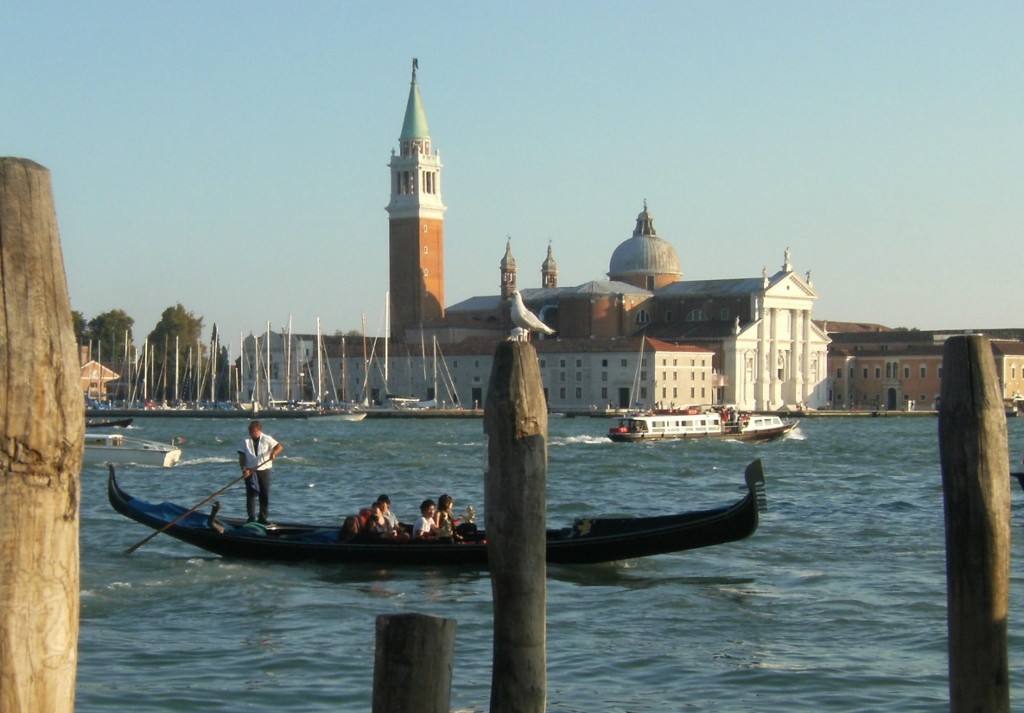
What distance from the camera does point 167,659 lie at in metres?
7.13

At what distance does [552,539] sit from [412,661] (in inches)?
267

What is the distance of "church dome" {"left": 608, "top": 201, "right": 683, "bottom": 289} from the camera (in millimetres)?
66081

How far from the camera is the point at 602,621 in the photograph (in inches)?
327

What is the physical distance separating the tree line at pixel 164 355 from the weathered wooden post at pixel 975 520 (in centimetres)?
5708

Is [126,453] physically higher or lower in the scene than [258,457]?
lower

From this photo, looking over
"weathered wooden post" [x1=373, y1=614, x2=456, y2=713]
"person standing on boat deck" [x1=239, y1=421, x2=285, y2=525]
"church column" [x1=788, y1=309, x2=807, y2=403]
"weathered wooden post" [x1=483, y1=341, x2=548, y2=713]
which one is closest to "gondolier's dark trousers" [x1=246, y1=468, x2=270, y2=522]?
"person standing on boat deck" [x1=239, y1=421, x2=285, y2=525]

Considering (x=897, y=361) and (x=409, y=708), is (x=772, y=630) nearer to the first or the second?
(x=409, y=708)

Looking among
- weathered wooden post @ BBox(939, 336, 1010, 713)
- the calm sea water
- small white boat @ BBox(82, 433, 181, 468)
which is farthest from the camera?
small white boat @ BBox(82, 433, 181, 468)

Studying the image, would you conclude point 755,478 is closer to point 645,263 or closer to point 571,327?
point 571,327

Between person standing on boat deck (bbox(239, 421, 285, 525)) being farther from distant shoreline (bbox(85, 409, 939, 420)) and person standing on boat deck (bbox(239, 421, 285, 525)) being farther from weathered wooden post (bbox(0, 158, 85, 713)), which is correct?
distant shoreline (bbox(85, 409, 939, 420))

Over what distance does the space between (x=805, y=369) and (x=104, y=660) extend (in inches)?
2261

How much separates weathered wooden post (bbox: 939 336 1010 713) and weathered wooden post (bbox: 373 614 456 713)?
1.38m

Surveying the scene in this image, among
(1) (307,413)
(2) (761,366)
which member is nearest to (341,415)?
(1) (307,413)

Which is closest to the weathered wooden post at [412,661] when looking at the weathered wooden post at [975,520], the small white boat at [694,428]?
the weathered wooden post at [975,520]
